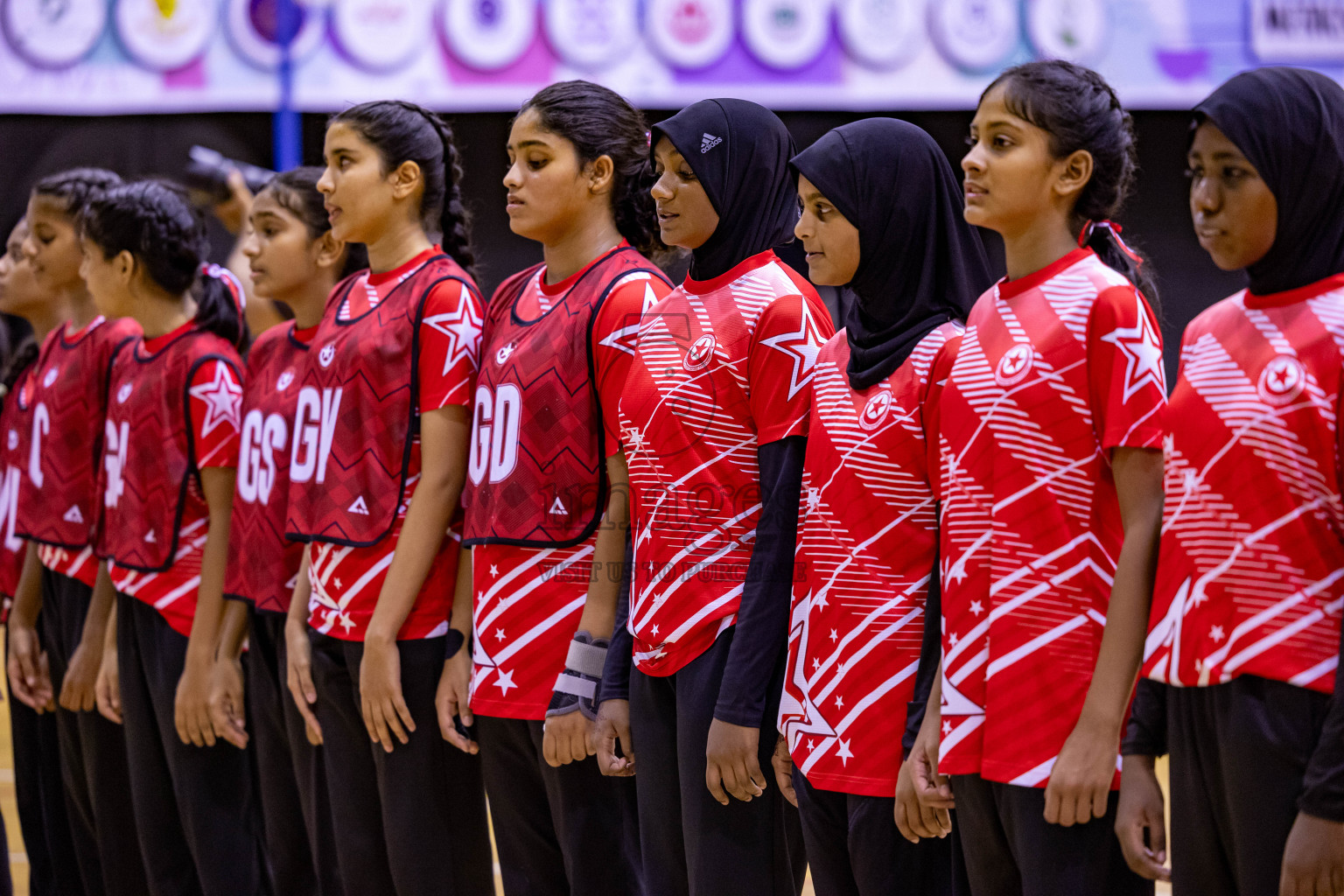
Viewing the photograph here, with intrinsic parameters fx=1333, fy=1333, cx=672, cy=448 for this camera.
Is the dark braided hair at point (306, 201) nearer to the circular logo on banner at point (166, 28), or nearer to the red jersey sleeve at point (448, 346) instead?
the red jersey sleeve at point (448, 346)

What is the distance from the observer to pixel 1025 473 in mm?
1710

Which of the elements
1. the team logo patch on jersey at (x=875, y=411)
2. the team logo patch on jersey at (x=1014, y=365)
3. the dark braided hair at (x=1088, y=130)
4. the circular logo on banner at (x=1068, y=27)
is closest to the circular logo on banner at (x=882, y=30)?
the circular logo on banner at (x=1068, y=27)

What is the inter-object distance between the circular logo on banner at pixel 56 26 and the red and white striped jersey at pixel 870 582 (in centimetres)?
407

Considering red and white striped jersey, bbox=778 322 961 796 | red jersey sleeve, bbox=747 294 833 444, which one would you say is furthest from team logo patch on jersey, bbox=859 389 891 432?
red jersey sleeve, bbox=747 294 833 444

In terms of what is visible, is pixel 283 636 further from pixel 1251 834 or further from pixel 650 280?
pixel 1251 834

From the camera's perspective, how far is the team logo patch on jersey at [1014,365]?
1728 mm

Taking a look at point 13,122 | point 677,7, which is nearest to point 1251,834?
point 677,7

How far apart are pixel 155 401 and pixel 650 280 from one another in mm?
1420

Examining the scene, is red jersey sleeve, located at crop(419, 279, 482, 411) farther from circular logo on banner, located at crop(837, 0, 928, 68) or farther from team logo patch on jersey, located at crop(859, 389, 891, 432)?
circular logo on banner, located at crop(837, 0, 928, 68)

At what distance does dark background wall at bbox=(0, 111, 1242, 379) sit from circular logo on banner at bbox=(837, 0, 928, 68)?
8.3 inches

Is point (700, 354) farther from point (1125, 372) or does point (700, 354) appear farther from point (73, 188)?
point (73, 188)

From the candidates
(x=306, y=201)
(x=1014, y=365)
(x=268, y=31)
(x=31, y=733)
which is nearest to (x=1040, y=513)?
(x=1014, y=365)

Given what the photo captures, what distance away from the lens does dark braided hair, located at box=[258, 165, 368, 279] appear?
302cm

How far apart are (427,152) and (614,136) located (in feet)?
1.52
